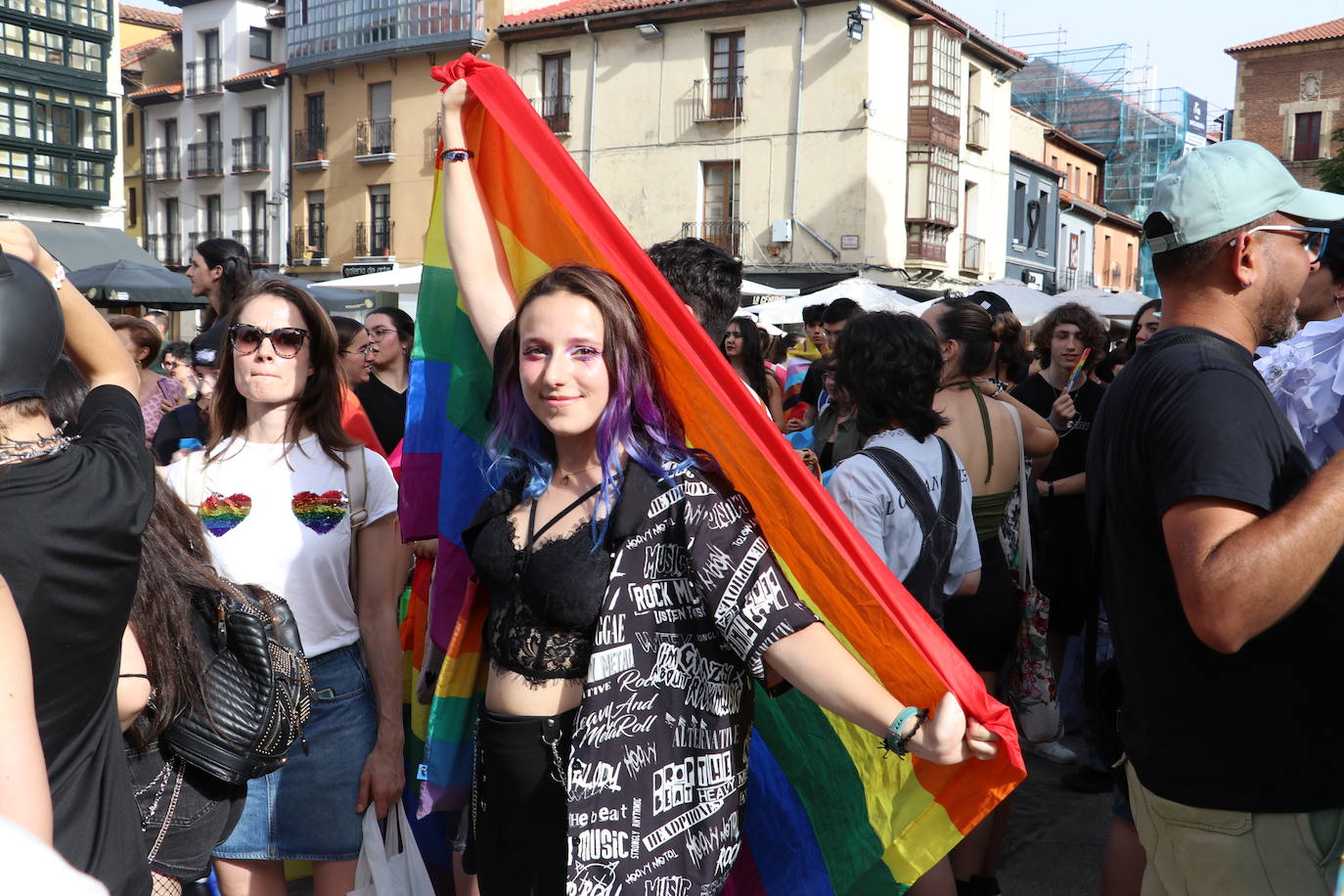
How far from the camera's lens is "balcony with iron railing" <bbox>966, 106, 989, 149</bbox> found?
27.9 metres

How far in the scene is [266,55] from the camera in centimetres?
3347

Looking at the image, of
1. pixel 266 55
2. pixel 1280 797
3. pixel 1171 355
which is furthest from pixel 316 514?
pixel 266 55

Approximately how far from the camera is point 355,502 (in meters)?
2.88

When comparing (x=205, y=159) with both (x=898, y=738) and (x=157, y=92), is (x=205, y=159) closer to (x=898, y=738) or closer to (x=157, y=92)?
(x=157, y=92)

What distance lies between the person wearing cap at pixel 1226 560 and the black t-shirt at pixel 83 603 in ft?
5.41

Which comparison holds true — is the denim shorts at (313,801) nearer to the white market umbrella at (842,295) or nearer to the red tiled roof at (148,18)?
the white market umbrella at (842,295)

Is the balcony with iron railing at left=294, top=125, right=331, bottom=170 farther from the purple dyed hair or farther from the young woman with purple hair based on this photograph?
the young woman with purple hair

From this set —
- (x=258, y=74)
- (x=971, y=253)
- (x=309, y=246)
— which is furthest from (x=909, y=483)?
Result: (x=258, y=74)

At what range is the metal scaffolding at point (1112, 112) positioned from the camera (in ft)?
138

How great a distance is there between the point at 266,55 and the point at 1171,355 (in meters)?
36.3

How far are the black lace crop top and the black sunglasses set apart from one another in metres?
1.08

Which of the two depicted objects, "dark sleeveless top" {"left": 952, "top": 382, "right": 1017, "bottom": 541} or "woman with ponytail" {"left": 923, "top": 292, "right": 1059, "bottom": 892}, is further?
"dark sleeveless top" {"left": 952, "top": 382, "right": 1017, "bottom": 541}

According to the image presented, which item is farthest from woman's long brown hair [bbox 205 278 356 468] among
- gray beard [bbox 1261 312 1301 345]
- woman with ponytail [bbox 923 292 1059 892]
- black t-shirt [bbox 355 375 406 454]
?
gray beard [bbox 1261 312 1301 345]

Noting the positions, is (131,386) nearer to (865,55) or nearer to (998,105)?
(865,55)
